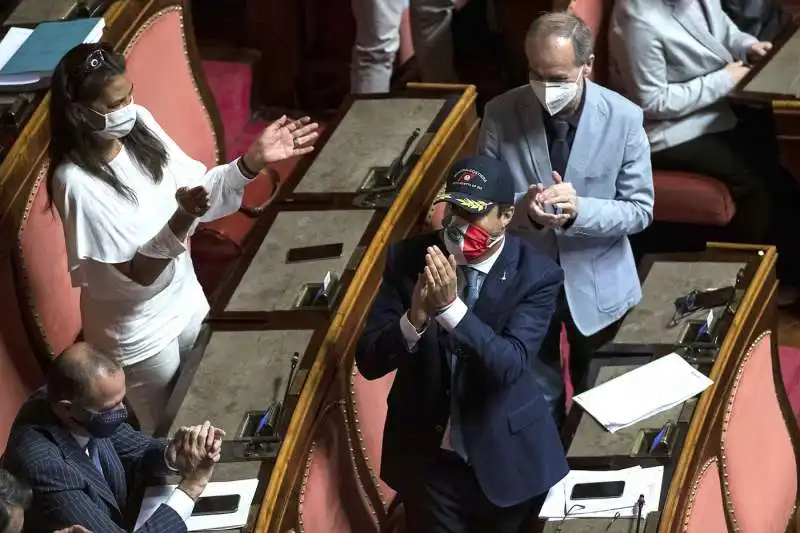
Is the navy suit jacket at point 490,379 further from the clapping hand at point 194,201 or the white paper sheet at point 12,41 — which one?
the white paper sheet at point 12,41

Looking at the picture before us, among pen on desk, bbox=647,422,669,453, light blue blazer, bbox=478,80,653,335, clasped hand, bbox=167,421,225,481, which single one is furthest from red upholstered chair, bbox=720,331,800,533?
clasped hand, bbox=167,421,225,481

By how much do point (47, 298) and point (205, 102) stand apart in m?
1.08

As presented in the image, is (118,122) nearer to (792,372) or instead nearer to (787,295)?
(792,372)

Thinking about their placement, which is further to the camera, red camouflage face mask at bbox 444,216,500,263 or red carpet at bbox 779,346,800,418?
red carpet at bbox 779,346,800,418

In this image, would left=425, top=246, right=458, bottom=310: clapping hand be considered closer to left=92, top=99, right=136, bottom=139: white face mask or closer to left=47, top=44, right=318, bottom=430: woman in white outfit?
left=47, top=44, right=318, bottom=430: woman in white outfit

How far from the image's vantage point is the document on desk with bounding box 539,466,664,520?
297 cm

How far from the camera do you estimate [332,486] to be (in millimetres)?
3328

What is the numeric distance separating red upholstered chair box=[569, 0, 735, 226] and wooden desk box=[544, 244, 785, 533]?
0.74m

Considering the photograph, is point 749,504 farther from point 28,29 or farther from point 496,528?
point 28,29

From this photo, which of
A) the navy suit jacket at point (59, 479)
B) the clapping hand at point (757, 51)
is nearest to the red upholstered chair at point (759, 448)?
the clapping hand at point (757, 51)

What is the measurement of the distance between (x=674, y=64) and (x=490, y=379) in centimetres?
189

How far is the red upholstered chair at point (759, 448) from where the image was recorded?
3469 millimetres

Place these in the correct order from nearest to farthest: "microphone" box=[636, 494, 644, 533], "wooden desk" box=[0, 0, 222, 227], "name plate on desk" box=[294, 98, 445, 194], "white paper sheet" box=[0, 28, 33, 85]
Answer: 1. "microphone" box=[636, 494, 644, 533]
2. "wooden desk" box=[0, 0, 222, 227]
3. "name plate on desk" box=[294, 98, 445, 194]
4. "white paper sheet" box=[0, 28, 33, 85]

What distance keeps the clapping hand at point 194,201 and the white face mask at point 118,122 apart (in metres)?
0.20
